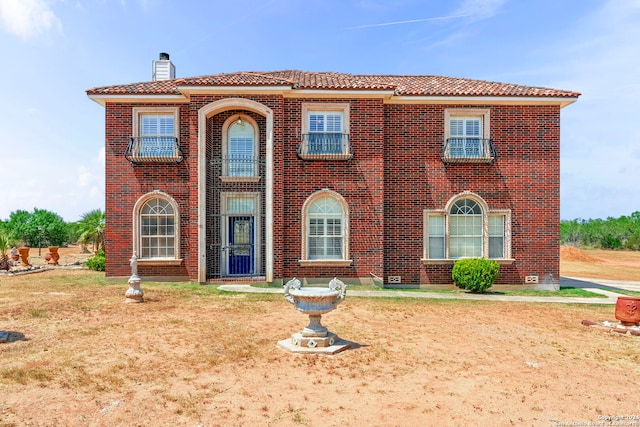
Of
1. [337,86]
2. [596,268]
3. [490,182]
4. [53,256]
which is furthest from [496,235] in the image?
[53,256]

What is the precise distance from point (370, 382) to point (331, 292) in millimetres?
1718

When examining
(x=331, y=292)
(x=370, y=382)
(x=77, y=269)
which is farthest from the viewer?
(x=77, y=269)

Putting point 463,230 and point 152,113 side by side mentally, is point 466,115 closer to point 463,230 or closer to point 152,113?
point 463,230

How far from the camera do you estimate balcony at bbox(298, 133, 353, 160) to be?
1313 centimetres

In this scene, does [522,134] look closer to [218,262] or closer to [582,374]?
[582,374]

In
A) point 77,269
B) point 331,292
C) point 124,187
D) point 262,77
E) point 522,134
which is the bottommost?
point 77,269

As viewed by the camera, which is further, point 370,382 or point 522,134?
point 522,134

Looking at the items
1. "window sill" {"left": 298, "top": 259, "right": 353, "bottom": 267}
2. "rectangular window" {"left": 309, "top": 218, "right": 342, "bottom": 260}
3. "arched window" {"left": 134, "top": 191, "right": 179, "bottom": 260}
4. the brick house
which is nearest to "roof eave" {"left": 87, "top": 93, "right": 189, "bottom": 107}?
the brick house

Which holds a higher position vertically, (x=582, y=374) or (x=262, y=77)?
(x=262, y=77)

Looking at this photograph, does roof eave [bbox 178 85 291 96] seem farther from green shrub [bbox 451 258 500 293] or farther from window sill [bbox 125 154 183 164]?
green shrub [bbox 451 258 500 293]

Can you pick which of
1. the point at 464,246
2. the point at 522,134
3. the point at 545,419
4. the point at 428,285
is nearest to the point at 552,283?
the point at 464,246

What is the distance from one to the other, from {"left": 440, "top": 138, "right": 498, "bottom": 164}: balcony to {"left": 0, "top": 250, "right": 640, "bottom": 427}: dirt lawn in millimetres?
5750

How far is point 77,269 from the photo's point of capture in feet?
61.5

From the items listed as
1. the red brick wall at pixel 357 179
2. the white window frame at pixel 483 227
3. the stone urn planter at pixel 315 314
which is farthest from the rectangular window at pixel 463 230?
the stone urn planter at pixel 315 314
